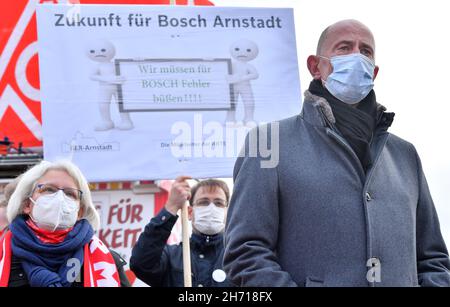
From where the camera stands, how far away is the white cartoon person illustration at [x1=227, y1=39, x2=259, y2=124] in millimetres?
5078

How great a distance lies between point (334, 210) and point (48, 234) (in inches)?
66.9

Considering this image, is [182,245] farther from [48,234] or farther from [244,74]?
[244,74]

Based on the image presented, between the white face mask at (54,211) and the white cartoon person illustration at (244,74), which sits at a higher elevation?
the white cartoon person illustration at (244,74)

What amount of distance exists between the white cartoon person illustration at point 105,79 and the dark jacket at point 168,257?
736 millimetres

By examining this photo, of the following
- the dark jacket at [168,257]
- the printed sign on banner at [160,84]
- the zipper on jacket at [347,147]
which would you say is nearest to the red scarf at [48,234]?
the dark jacket at [168,257]

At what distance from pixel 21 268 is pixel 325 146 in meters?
1.63

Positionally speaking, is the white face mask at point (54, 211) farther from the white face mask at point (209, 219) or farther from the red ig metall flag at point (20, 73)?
the red ig metall flag at point (20, 73)

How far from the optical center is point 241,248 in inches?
110

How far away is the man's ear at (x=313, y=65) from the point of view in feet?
10.8

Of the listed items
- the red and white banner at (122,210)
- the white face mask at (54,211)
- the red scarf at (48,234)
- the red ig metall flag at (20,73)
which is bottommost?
the red scarf at (48,234)

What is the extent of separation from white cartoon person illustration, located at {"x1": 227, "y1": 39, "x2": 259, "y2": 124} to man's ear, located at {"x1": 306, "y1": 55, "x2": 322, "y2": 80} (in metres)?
1.77

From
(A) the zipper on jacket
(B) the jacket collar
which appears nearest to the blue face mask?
(B) the jacket collar

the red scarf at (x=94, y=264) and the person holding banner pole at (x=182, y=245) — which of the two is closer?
the red scarf at (x=94, y=264)

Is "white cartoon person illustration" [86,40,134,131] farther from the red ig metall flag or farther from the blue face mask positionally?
the blue face mask
